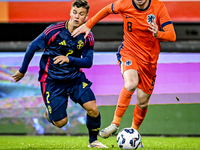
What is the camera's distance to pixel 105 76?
5812mm

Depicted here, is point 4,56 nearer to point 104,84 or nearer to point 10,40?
point 10,40

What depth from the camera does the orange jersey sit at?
12.2ft

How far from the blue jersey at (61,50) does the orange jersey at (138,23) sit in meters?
0.29

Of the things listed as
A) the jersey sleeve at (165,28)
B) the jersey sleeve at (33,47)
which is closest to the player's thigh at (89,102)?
the jersey sleeve at (33,47)

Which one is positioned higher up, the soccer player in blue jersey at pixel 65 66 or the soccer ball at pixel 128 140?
the soccer player in blue jersey at pixel 65 66

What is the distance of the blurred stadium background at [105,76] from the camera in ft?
18.5

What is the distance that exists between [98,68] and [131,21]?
2.17 meters

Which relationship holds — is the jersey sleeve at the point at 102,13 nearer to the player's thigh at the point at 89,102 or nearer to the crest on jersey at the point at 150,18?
the crest on jersey at the point at 150,18

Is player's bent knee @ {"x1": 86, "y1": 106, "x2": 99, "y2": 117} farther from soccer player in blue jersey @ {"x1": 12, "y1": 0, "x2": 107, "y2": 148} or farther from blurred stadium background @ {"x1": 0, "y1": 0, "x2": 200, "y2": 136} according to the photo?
blurred stadium background @ {"x1": 0, "y1": 0, "x2": 200, "y2": 136}

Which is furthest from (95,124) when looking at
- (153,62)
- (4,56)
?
(4,56)

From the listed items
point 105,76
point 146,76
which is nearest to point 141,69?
point 146,76

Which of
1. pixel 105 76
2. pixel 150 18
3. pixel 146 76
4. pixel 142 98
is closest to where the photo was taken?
pixel 150 18

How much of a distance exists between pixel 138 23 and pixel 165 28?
378mm

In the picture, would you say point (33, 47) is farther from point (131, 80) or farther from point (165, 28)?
point (165, 28)
